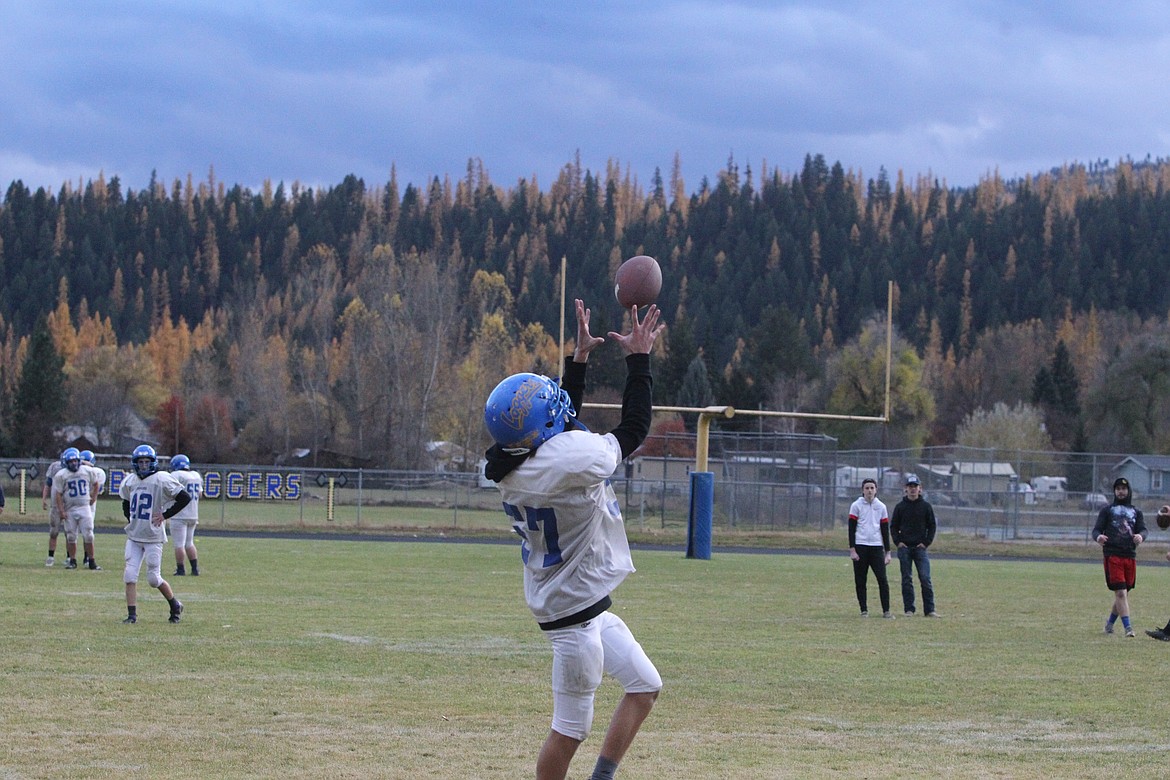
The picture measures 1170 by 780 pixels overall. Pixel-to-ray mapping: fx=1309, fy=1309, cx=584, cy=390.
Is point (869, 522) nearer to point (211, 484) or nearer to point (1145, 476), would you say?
point (211, 484)

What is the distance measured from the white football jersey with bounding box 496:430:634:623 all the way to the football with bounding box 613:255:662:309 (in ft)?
6.54

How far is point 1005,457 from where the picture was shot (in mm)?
67250

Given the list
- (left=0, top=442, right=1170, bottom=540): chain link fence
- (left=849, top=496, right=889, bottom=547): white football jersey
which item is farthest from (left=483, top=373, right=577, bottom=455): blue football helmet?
(left=0, top=442, right=1170, bottom=540): chain link fence

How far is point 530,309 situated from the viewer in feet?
491

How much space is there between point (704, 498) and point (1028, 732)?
746 inches

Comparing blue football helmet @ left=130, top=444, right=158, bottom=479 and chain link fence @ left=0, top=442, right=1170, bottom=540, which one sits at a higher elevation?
blue football helmet @ left=130, top=444, right=158, bottom=479

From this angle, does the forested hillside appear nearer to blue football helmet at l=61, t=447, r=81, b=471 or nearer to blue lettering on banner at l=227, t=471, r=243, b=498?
blue lettering on banner at l=227, t=471, r=243, b=498

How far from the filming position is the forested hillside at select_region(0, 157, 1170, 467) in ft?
237

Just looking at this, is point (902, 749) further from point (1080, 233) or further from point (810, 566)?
point (1080, 233)

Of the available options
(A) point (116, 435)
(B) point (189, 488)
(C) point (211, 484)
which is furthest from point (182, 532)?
(A) point (116, 435)

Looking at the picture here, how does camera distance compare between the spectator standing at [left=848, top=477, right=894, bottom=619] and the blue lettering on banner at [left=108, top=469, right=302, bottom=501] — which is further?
the blue lettering on banner at [left=108, top=469, right=302, bottom=501]

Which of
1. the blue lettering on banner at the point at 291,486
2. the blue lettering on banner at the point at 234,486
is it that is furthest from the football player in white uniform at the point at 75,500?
the blue lettering on banner at the point at 291,486

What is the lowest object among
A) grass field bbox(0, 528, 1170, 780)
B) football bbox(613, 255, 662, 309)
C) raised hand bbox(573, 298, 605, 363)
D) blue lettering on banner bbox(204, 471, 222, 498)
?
blue lettering on banner bbox(204, 471, 222, 498)

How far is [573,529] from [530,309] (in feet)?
474
